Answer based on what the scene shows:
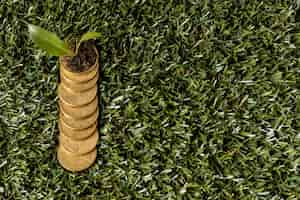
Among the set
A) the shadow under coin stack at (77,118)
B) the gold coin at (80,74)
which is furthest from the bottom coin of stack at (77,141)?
the gold coin at (80,74)

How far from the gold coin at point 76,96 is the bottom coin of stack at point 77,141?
0.03m

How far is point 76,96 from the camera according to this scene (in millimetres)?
1822

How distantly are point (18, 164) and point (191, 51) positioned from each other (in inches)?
31.0

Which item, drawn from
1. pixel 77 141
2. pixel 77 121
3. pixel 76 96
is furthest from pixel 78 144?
pixel 76 96

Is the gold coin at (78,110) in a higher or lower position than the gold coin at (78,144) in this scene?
higher

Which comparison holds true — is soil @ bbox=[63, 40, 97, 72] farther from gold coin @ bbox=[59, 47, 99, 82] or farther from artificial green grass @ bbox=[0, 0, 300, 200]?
artificial green grass @ bbox=[0, 0, 300, 200]

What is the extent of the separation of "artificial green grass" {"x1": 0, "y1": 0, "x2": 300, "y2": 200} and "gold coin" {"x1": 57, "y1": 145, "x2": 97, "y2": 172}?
0.03 m

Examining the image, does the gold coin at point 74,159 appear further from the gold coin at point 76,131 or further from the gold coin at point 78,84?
the gold coin at point 78,84

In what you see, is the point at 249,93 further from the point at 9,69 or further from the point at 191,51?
the point at 9,69

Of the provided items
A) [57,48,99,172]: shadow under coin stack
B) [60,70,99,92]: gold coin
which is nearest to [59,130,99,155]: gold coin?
[57,48,99,172]: shadow under coin stack

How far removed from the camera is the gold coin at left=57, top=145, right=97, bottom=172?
2051mm

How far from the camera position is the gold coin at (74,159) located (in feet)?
6.73

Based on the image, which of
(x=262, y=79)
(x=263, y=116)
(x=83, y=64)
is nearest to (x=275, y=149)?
(x=263, y=116)

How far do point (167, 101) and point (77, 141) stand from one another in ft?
1.38
